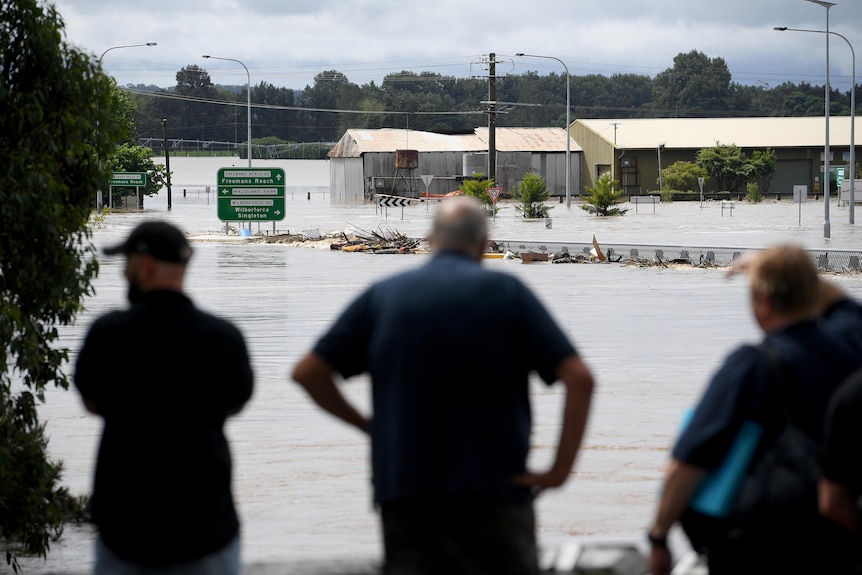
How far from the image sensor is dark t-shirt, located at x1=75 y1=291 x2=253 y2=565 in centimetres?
357

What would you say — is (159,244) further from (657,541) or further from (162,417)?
(657,541)

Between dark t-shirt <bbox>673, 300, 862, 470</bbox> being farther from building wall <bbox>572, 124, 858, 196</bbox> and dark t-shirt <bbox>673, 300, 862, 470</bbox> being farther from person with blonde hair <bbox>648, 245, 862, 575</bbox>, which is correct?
building wall <bbox>572, 124, 858, 196</bbox>

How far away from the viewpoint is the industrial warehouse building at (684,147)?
94.6 metres

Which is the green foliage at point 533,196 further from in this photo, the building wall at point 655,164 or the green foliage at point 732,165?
the green foliage at point 732,165

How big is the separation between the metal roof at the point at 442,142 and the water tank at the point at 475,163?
5943 millimetres

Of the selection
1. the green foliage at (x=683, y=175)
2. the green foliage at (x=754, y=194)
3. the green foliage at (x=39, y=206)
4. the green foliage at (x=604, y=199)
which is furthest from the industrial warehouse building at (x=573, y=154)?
the green foliage at (x=39, y=206)

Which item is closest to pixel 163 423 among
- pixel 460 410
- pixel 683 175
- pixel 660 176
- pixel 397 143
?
pixel 460 410

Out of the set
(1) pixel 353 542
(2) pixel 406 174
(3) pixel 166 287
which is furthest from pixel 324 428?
(2) pixel 406 174

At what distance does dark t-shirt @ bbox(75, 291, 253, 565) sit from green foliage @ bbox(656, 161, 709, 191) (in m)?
89.7

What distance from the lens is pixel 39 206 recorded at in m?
7.79

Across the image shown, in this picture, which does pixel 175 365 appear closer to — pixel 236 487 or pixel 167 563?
pixel 167 563

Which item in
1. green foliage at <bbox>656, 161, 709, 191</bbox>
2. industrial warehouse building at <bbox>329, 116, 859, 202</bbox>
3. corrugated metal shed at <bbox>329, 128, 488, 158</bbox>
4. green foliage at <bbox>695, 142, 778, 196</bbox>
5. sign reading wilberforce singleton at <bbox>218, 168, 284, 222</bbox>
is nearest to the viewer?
sign reading wilberforce singleton at <bbox>218, 168, 284, 222</bbox>

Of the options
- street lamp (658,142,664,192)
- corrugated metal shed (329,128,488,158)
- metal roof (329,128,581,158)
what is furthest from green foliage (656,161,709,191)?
corrugated metal shed (329,128,488,158)

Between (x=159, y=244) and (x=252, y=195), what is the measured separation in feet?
148
